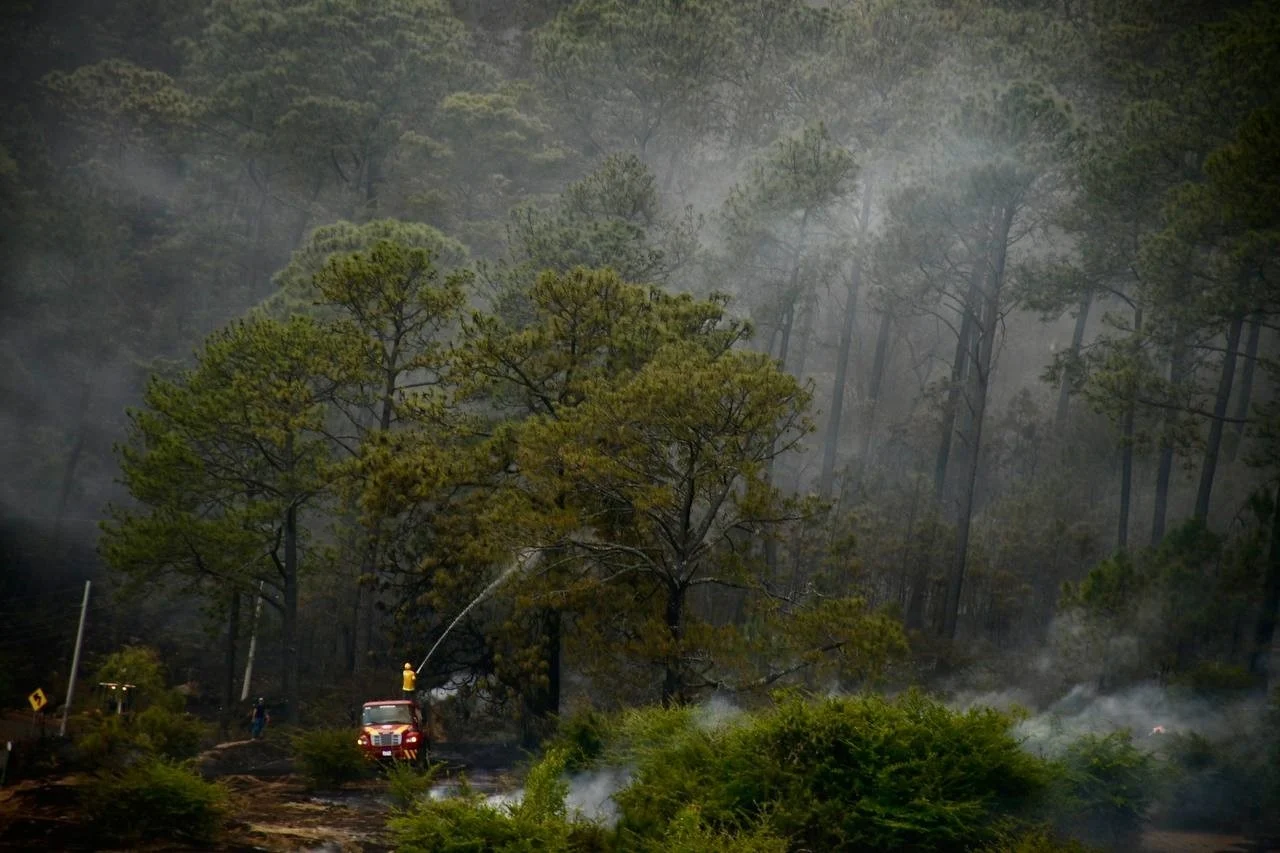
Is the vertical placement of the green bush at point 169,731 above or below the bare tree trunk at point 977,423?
below

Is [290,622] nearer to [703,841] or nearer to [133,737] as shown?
[133,737]

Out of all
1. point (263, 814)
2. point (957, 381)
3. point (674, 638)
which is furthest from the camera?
point (957, 381)

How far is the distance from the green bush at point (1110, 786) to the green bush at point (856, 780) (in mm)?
3776

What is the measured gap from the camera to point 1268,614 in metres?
28.2

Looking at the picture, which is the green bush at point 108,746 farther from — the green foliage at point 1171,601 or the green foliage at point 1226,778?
the green foliage at point 1171,601

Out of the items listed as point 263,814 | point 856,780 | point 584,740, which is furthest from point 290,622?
point 856,780

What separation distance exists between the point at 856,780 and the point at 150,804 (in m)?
10.6

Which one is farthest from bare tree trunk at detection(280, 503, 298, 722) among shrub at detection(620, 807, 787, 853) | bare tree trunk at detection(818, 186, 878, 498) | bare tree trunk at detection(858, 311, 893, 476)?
bare tree trunk at detection(858, 311, 893, 476)

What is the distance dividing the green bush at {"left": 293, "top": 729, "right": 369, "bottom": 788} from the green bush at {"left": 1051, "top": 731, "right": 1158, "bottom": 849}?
48.6 feet

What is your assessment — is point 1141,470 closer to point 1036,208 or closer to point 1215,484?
point 1215,484

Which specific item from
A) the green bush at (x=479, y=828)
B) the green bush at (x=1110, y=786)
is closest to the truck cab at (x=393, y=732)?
the green bush at (x=479, y=828)

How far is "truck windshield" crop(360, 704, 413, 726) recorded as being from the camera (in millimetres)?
28328

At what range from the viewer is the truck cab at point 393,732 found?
91.5 ft

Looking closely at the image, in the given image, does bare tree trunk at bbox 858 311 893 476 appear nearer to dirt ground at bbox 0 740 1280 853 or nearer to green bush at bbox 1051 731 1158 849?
dirt ground at bbox 0 740 1280 853
